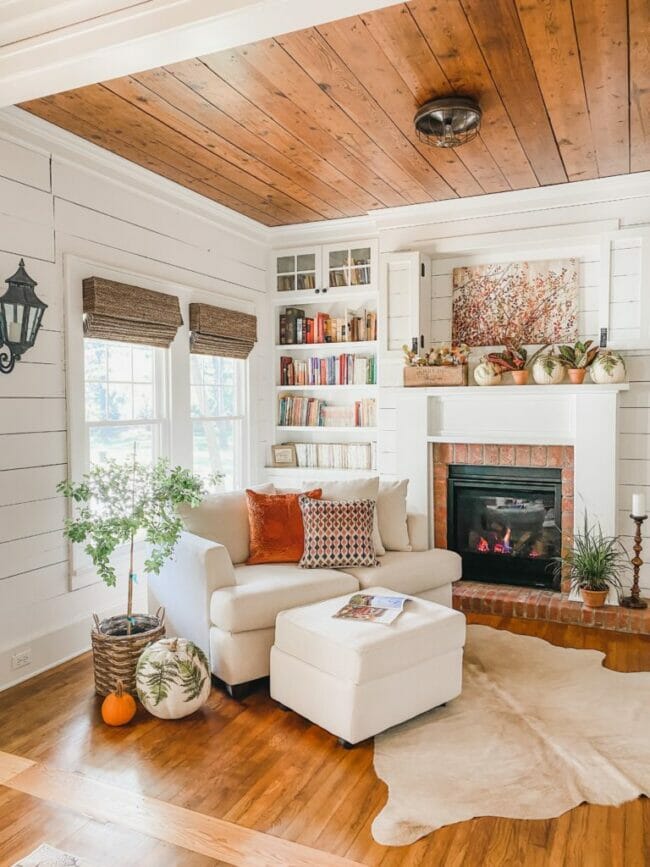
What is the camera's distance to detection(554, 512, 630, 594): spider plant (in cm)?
408

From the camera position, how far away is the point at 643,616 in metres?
3.90

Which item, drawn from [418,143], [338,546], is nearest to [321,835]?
[338,546]

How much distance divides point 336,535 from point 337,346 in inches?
79.0

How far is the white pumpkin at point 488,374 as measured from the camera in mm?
4430

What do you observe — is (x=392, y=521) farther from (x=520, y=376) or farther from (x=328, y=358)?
(x=328, y=358)

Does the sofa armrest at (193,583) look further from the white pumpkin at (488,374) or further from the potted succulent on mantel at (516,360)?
the potted succulent on mantel at (516,360)

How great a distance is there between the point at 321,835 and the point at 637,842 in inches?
38.7

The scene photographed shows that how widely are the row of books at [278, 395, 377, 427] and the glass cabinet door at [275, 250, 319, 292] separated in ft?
2.92

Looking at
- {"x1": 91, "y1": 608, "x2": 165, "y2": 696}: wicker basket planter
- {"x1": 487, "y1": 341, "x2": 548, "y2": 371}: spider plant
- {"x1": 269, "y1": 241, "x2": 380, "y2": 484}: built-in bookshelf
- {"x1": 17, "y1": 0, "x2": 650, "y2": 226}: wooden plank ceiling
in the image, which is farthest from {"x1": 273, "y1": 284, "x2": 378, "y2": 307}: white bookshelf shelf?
{"x1": 91, "y1": 608, "x2": 165, "y2": 696}: wicker basket planter

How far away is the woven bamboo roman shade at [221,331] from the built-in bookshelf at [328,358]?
39cm

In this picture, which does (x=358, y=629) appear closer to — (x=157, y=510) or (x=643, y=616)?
(x=157, y=510)

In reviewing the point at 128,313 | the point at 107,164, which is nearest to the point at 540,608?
the point at 128,313

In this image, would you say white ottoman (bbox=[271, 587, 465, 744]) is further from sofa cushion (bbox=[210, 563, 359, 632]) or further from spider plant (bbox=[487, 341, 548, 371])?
spider plant (bbox=[487, 341, 548, 371])

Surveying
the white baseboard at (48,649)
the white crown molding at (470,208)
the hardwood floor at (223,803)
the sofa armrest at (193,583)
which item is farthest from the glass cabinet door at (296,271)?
the hardwood floor at (223,803)
